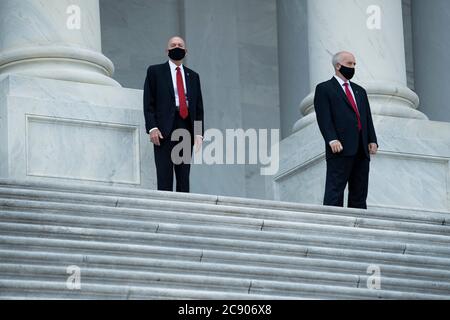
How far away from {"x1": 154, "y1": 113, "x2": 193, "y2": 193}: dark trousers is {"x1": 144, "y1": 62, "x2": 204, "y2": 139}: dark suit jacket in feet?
0.52

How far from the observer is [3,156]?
28.5m

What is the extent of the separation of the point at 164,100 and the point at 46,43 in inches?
100

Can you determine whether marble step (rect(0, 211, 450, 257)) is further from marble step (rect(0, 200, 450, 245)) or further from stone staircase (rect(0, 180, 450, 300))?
marble step (rect(0, 200, 450, 245))

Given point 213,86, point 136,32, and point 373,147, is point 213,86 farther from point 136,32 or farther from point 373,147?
point 373,147

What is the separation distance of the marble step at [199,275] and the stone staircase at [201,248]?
0.02 metres

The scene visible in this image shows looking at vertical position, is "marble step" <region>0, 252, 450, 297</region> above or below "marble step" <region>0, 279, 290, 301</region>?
above

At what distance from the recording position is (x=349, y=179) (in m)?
28.5

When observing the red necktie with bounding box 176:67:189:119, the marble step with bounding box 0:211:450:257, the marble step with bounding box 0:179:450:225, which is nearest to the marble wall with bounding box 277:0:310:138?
the red necktie with bounding box 176:67:189:119

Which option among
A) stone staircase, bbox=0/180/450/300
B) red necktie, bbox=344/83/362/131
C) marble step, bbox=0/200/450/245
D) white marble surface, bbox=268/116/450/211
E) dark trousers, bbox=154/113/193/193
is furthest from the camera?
white marble surface, bbox=268/116/450/211

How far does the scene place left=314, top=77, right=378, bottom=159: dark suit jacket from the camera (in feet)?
92.9

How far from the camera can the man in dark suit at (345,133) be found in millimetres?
28094

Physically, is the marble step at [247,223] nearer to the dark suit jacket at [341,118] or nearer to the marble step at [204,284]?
the dark suit jacket at [341,118]

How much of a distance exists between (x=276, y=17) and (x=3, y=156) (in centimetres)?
1320
